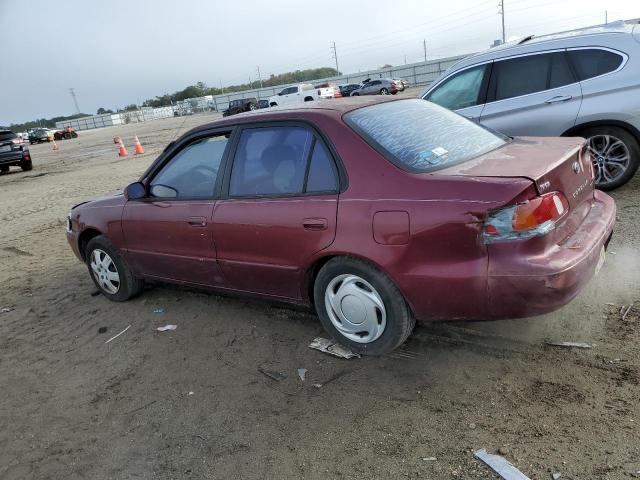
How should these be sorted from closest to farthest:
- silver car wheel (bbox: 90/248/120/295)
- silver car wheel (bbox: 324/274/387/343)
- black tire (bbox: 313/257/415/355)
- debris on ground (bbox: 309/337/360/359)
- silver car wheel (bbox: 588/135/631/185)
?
black tire (bbox: 313/257/415/355) → silver car wheel (bbox: 324/274/387/343) → debris on ground (bbox: 309/337/360/359) → silver car wheel (bbox: 90/248/120/295) → silver car wheel (bbox: 588/135/631/185)

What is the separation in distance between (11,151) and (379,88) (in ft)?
92.1

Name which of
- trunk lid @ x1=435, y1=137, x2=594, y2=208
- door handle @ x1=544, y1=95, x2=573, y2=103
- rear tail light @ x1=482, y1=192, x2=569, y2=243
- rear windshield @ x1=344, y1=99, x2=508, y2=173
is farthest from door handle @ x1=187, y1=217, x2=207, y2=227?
door handle @ x1=544, y1=95, x2=573, y2=103

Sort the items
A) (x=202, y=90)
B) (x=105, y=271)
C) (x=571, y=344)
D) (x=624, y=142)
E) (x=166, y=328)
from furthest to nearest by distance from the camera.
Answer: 1. (x=202, y=90)
2. (x=624, y=142)
3. (x=105, y=271)
4. (x=166, y=328)
5. (x=571, y=344)

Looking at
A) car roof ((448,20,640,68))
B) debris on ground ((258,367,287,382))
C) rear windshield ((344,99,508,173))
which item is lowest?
debris on ground ((258,367,287,382))

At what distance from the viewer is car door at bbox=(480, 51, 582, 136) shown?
574 cm

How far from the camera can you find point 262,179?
143 inches

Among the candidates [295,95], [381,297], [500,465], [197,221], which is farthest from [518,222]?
[295,95]

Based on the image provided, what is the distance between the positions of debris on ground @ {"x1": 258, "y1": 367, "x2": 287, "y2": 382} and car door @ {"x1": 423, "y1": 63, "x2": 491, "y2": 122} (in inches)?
172

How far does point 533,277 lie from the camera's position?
2617 mm

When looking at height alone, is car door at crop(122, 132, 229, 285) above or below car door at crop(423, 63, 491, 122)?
below

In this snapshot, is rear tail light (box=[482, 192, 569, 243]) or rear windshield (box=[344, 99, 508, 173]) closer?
rear tail light (box=[482, 192, 569, 243])

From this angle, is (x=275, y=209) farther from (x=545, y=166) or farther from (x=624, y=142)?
(x=624, y=142)

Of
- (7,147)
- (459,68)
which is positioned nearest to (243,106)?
(7,147)

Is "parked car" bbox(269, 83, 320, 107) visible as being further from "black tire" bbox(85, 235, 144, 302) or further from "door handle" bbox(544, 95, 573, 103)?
"black tire" bbox(85, 235, 144, 302)
